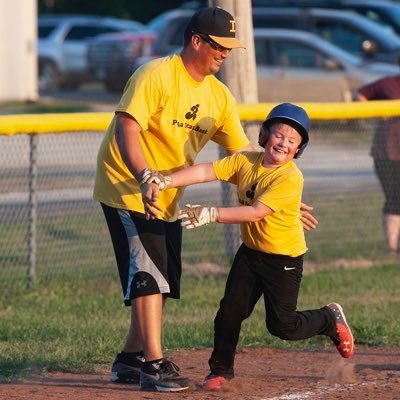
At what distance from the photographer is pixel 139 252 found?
6047 millimetres

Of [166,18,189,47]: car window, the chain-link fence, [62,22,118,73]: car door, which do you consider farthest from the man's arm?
[62,22,118,73]: car door

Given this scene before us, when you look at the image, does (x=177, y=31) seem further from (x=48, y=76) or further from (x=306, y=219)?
(x=306, y=219)

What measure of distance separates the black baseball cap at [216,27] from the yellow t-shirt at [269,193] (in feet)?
1.85

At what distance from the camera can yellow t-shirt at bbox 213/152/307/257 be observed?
585 cm

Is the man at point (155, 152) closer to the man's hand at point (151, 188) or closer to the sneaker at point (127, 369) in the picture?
the sneaker at point (127, 369)

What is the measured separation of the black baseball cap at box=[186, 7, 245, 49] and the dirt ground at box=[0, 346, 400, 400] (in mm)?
1747

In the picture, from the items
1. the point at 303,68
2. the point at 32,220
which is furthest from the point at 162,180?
the point at 303,68

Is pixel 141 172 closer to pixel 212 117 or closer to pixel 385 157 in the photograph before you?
pixel 212 117

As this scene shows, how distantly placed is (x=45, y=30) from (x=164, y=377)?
101 ft

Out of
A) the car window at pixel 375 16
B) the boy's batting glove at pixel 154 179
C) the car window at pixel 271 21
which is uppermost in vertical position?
the car window at pixel 375 16

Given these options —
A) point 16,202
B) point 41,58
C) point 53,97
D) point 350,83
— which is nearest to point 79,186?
point 16,202

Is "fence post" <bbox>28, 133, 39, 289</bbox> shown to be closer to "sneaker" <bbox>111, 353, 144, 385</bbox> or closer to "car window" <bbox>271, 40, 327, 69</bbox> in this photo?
"sneaker" <bbox>111, 353, 144, 385</bbox>

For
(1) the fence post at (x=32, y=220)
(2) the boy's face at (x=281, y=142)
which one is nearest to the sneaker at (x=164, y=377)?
(2) the boy's face at (x=281, y=142)

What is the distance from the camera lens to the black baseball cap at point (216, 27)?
19.5 feet
